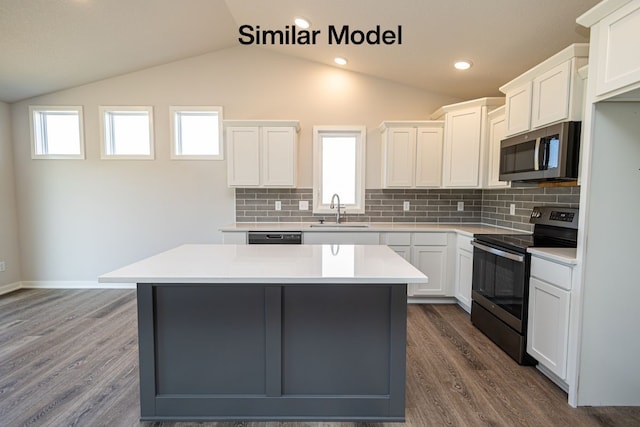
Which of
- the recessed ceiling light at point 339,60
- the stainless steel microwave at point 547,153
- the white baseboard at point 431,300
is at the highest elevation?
the recessed ceiling light at point 339,60

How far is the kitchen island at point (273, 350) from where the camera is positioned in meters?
1.67

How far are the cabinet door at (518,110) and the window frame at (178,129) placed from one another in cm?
324

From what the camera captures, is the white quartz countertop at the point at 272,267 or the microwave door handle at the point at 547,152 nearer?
the white quartz countertop at the point at 272,267

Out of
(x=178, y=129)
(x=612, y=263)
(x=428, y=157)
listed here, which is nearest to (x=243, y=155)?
(x=178, y=129)

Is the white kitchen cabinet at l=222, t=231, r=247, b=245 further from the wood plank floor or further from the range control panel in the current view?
the range control panel

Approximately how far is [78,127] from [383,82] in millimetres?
4077

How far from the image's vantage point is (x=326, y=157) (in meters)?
4.02

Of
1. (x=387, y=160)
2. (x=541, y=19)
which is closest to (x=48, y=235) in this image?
(x=387, y=160)

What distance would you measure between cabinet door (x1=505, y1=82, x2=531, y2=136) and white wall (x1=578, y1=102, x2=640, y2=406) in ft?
2.33

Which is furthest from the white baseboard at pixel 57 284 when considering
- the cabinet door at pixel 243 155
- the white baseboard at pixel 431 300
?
the white baseboard at pixel 431 300

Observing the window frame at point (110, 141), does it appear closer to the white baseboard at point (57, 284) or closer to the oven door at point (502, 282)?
the white baseboard at point (57, 284)

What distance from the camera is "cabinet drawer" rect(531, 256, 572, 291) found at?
1899 millimetres

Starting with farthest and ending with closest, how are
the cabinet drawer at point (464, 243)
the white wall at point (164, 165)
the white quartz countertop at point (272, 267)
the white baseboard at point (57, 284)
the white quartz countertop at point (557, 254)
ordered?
the white baseboard at point (57, 284)
the white wall at point (164, 165)
the cabinet drawer at point (464, 243)
the white quartz countertop at point (557, 254)
the white quartz countertop at point (272, 267)

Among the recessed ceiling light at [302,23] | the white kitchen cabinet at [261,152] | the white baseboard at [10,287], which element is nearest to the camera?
the recessed ceiling light at [302,23]
